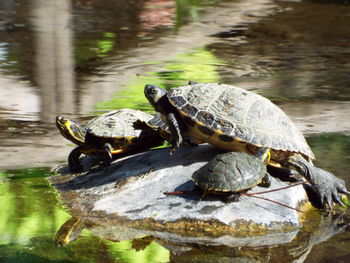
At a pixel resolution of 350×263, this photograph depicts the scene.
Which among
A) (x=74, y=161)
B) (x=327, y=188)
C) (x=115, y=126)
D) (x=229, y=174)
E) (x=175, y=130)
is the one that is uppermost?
(x=175, y=130)

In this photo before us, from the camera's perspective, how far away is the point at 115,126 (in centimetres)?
526

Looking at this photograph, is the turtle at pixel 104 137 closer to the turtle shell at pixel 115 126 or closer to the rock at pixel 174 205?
the turtle shell at pixel 115 126

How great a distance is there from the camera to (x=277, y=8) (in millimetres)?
13703

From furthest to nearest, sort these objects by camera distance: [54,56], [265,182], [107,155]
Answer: [54,56], [107,155], [265,182]

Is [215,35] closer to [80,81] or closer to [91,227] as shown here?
[80,81]

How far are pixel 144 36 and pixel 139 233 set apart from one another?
747 cm

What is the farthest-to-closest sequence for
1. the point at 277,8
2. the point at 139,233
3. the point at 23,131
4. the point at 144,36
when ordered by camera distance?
the point at 277,8, the point at 144,36, the point at 23,131, the point at 139,233

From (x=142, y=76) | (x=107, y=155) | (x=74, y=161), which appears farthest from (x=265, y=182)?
(x=142, y=76)

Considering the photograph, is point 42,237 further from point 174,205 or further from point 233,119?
point 233,119

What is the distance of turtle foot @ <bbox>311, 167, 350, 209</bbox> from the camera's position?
4.38 meters

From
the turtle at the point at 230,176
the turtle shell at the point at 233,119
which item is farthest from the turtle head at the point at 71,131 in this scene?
the turtle at the point at 230,176

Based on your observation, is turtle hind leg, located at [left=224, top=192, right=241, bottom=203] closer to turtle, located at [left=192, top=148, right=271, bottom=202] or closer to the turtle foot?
turtle, located at [left=192, top=148, right=271, bottom=202]

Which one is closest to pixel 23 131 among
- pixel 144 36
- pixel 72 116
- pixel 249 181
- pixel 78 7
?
pixel 72 116

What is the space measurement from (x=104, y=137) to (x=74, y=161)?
29 cm
